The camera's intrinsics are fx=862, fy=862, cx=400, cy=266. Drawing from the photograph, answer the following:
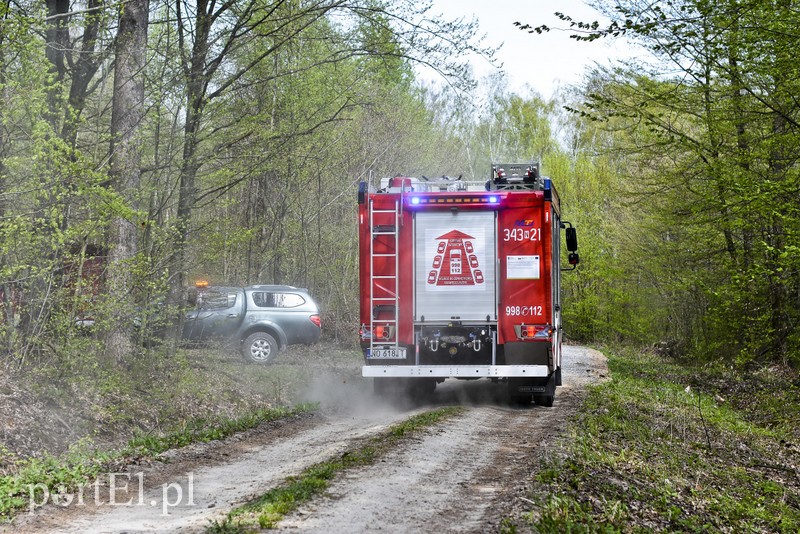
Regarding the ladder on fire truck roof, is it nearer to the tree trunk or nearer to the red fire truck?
the red fire truck

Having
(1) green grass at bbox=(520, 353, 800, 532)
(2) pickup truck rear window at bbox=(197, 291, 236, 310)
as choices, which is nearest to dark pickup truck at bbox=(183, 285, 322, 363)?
(2) pickup truck rear window at bbox=(197, 291, 236, 310)

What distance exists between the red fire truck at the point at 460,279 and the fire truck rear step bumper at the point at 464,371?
1 centimetres

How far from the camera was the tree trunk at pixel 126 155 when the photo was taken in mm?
11531

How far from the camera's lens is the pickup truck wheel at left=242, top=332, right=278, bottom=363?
19453mm

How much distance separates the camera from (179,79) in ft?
45.3

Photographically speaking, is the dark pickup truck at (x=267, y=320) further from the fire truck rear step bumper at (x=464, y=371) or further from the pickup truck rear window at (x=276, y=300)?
the fire truck rear step bumper at (x=464, y=371)

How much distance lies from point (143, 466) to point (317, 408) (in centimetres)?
562

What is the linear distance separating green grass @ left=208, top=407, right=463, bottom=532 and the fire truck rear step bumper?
80.5 inches

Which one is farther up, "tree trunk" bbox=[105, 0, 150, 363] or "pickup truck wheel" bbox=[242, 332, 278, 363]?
"tree trunk" bbox=[105, 0, 150, 363]

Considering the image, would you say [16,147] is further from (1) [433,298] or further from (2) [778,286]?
(2) [778,286]

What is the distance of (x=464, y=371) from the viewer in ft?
41.7

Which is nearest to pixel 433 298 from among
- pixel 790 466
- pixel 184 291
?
pixel 184 291

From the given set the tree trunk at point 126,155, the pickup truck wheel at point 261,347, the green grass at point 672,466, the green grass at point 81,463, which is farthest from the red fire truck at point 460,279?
the pickup truck wheel at point 261,347

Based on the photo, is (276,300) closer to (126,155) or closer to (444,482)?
(126,155)
